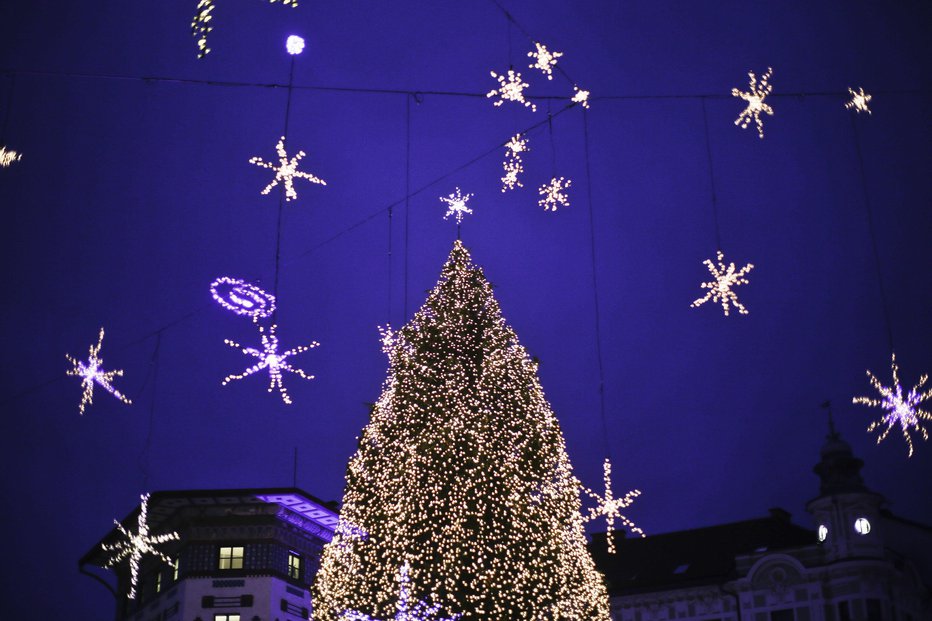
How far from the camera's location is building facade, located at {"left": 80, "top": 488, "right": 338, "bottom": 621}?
38031mm

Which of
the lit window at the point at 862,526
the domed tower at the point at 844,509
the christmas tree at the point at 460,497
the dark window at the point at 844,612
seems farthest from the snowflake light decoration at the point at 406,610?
the lit window at the point at 862,526

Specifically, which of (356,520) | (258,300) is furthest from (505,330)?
(258,300)

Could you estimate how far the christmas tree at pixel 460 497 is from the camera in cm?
2473

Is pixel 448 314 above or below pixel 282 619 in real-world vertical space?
above

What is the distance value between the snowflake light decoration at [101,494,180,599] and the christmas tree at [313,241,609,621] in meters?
14.7

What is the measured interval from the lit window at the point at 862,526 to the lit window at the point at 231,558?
69.9 feet

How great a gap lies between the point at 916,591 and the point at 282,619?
22.4 meters

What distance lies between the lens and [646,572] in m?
42.4

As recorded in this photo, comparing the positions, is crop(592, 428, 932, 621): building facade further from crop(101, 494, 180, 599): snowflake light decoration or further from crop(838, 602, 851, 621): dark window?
crop(101, 494, 180, 599): snowflake light decoration

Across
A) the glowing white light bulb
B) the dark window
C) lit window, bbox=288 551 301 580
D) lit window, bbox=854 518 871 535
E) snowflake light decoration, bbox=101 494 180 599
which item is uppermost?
the glowing white light bulb

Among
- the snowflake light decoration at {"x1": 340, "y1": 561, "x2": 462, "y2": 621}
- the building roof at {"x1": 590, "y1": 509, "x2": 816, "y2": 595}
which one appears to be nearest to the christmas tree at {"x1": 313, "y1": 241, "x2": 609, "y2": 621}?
the snowflake light decoration at {"x1": 340, "y1": 561, "x2": 462, "y2": 621}

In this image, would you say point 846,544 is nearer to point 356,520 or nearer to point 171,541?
point 356,520

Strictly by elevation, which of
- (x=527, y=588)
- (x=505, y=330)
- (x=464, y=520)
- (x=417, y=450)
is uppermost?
(x=505, y=330)

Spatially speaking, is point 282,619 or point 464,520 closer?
point 464,520
